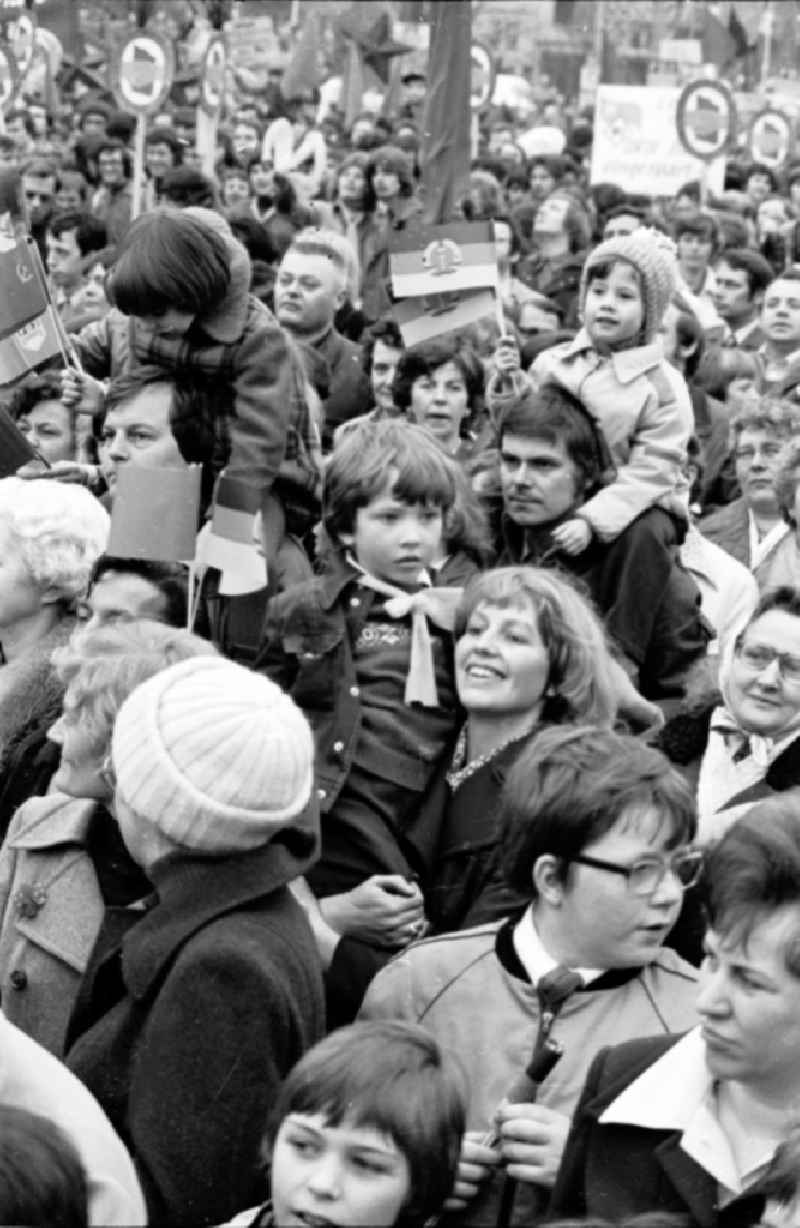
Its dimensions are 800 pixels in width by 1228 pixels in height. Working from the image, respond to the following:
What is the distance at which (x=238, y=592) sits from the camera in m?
5.69

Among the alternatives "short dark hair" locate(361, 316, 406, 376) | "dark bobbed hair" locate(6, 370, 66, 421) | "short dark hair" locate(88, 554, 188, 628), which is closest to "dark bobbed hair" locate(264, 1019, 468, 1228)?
"short dark hair" locate(88, 554, 188, 628)

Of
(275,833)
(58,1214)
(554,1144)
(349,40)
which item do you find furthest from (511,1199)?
(349,40)

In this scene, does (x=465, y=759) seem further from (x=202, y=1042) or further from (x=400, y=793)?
(x=202, y=1042)

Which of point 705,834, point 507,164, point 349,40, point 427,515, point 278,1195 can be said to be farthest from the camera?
point 349,40

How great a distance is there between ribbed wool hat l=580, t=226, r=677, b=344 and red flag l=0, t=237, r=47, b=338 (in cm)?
155

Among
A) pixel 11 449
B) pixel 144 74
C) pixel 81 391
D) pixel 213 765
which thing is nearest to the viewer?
pixel 213 765

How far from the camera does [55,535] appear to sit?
5008mm

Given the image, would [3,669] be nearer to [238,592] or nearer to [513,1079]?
[238,592]

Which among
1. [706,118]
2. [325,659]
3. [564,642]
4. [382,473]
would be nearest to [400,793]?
[325,659]

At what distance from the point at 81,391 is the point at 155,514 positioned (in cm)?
159

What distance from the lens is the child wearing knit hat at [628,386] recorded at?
576 centimetres

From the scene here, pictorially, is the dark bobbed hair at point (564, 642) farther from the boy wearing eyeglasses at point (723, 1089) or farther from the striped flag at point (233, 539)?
the striped flag at point (233, 539)

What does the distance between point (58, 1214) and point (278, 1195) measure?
20.7 inches

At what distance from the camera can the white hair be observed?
4984 mm
